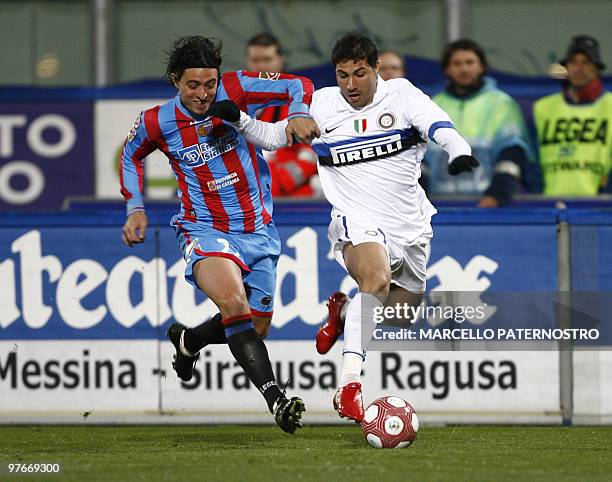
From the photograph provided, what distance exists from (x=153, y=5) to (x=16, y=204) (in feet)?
11.5

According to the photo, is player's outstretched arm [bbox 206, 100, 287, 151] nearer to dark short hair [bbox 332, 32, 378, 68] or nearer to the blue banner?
dark short hair [bbox 332, 32, 378, 68]

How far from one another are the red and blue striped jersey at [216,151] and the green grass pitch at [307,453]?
1253mm

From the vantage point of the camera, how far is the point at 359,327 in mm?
7430

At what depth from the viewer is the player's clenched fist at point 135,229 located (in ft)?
25.9

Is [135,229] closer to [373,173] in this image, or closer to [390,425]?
[373,173]

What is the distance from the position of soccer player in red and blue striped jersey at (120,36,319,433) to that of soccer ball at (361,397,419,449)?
0.85 metres

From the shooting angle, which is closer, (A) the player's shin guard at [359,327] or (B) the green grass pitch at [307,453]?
(B) the green grass pitch at [307,453]

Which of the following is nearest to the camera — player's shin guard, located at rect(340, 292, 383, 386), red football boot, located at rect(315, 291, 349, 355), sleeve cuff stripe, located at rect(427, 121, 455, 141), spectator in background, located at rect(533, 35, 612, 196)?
player's shin guard, located at rect(340, 292, 383, 386)

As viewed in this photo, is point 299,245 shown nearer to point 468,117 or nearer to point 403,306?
point 403,306

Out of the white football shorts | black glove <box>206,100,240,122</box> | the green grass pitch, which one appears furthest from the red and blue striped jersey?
the green grass pitch

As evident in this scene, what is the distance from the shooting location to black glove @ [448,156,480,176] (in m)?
7.16

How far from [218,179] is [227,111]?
0.51 metres

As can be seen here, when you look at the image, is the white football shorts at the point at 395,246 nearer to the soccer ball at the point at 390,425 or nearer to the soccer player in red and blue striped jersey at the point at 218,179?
the soccer player in red and blue striped jersey at the point at 218,179

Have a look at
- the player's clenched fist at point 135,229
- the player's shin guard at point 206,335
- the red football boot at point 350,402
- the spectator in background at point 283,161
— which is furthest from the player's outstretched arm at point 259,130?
the spectator in background at point 283,161
